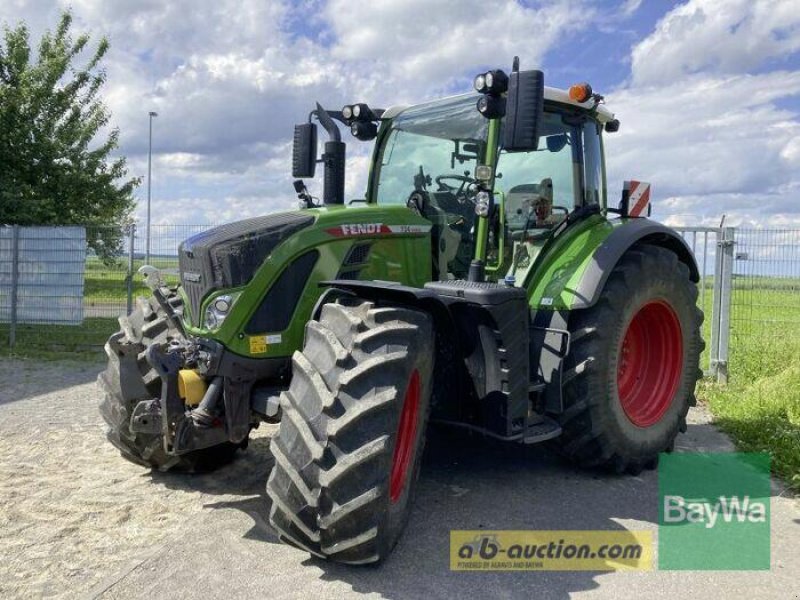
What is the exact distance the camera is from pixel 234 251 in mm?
3885

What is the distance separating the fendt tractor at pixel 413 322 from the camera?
3227 millimetres

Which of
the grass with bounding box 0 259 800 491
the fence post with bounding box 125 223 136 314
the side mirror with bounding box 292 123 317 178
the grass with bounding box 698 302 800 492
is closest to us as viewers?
the side mirror with bounding box 292 123 317 178

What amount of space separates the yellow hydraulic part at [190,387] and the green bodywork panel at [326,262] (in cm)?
24

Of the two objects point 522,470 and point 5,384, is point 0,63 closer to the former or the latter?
point 5,384

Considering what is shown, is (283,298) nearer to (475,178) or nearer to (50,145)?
(475,178)

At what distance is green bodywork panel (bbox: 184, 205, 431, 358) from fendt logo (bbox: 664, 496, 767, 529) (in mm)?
2033

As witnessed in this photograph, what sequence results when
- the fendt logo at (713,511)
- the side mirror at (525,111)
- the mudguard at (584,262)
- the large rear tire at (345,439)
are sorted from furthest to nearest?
the mudguard at (584,262) < the fendt logo at (713,511) < the side mirror at (525,111) < the large rear tire at (345,439)

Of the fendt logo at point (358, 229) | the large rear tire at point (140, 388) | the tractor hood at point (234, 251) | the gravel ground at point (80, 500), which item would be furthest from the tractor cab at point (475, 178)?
the gravel ground at point (80, 500)

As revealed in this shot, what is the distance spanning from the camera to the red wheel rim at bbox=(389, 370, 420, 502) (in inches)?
139

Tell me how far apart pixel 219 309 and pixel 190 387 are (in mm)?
450

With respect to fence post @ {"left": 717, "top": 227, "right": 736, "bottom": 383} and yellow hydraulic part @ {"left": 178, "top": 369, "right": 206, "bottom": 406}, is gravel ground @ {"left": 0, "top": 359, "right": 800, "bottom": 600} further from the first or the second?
fence post @ {"left": 717, "top": 227, "right": 736, "bottom": 383}

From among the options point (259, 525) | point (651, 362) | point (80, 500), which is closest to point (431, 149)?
point (651, 362)

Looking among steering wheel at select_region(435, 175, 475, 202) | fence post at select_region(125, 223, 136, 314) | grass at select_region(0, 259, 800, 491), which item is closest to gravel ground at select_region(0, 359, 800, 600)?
grass at select_region(0, 259, 800, 491)

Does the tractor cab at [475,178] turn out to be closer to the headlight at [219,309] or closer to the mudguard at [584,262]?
the mudguard at [584,262]
